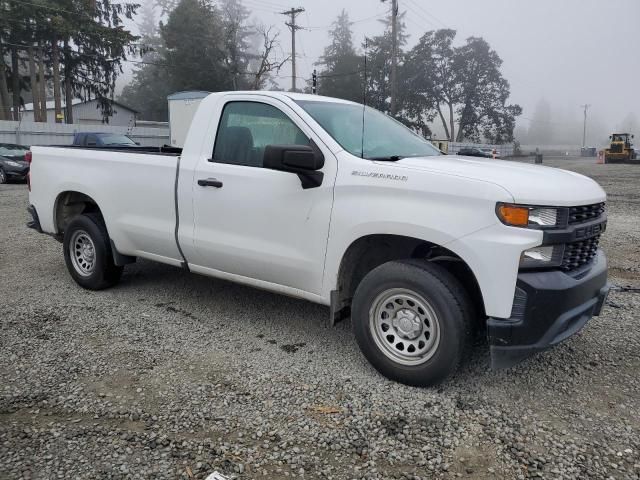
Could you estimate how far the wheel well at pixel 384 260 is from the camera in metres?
3.60

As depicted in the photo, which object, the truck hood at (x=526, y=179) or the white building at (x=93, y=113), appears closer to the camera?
the truck hood at (x=526, y=179)

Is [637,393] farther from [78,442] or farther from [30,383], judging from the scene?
[30,383]

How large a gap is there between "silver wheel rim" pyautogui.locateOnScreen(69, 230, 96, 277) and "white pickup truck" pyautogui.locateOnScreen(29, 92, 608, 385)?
0.60m

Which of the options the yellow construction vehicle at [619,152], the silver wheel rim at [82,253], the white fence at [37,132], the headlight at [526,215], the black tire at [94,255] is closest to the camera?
the headlight at [526,215]

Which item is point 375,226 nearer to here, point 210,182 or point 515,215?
point 515,215

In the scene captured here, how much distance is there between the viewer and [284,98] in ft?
13.9

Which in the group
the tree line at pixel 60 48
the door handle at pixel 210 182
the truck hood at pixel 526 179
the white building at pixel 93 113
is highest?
the tree line at pixel 60 48

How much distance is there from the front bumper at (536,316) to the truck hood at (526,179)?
441 millimetres

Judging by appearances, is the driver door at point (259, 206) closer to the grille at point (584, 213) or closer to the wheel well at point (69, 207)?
the grille at point (584, 213)

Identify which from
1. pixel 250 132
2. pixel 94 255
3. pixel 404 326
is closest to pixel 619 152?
pixel 250 132

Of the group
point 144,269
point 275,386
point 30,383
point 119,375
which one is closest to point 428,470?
point 275,386

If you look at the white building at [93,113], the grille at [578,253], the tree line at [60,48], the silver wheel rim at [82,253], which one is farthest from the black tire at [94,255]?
the white building at [93,113]

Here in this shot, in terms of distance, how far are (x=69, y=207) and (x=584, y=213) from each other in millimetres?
5043

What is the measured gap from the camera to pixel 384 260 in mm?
4012
